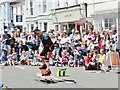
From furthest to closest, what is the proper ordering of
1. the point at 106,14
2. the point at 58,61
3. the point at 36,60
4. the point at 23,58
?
the point at 106,14 < the point at 23,58 < the point at 36,60 < the point at 58,61

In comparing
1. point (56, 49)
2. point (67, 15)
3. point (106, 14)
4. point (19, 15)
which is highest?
point (19, 15)

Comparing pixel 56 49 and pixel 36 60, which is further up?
pixel 56 49

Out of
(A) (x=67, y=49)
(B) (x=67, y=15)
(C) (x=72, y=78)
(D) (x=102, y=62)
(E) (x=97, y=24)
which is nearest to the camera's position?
(C) (x=72, y=78)

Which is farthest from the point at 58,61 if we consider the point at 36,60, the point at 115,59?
the point at 115,59

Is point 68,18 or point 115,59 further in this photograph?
point 68,18

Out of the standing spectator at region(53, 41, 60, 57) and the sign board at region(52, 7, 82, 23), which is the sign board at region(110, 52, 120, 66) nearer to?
the standing spectator at region(53, 41, 60, 57)

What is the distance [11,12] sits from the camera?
50625 mm

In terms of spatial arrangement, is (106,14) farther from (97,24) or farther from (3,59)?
Result: (3,59)

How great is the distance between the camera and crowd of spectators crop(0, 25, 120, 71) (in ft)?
65.1

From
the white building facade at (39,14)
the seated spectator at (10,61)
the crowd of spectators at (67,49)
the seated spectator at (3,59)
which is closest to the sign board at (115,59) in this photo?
the crowd of spectators at (67,49)

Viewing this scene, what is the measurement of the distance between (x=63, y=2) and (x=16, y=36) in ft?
42.3

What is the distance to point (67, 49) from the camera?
22109 mm

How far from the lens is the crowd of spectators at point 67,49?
781 inches

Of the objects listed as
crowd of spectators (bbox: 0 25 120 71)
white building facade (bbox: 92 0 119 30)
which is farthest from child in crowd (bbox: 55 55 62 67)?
white building facade (bbox: 92 0 119 30)
